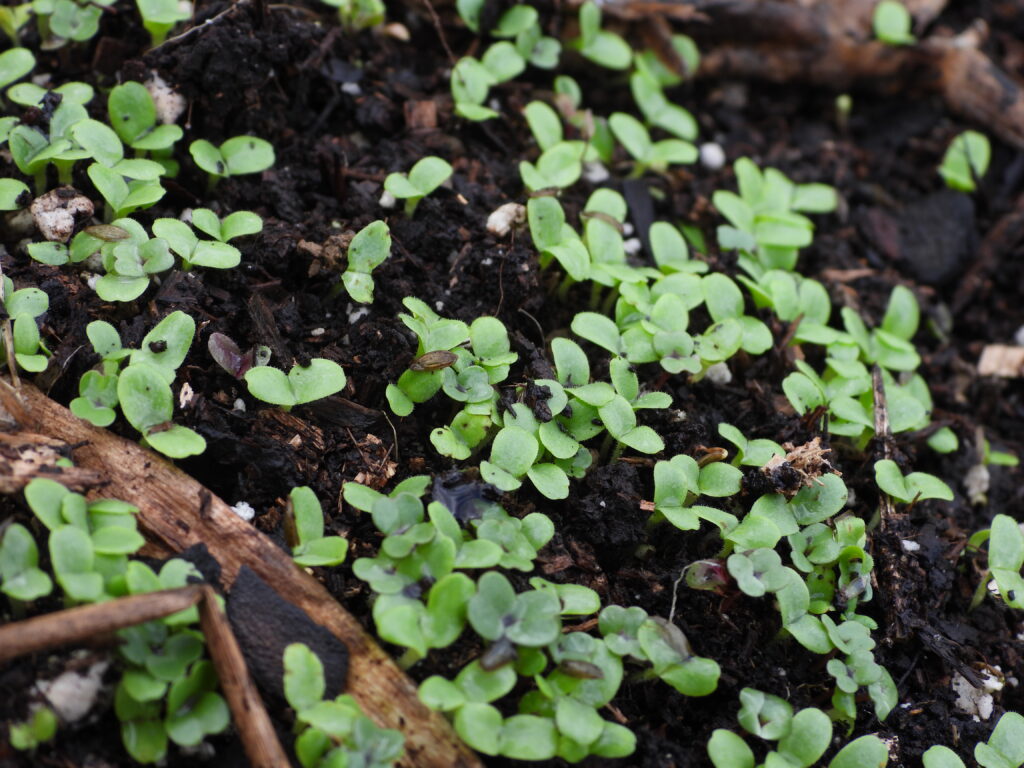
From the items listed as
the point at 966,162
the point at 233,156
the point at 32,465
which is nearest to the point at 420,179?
the point at 233,156

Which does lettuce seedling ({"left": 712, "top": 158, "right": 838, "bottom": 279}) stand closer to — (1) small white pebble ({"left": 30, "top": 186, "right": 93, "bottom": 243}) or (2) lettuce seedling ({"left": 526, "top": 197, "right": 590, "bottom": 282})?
(2) lettuce seedling ({"left": 526, "top": 197, "right": 590, "bottom": 282})

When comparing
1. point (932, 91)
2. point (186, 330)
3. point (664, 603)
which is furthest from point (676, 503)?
point (932, 91)

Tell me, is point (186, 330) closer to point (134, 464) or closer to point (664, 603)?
point (134, 464)

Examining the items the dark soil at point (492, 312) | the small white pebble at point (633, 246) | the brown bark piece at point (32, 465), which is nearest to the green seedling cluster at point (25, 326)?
the dark soil at point (492, 312)

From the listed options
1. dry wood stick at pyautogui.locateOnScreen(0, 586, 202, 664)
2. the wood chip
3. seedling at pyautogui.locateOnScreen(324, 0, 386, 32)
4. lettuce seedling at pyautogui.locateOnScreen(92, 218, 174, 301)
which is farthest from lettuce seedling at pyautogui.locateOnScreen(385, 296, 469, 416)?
the wood chip

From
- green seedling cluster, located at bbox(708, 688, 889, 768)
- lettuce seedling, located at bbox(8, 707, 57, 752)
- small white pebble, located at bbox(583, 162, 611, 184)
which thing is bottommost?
green seedling cluster, located at bbox(708, 688, 889, 768)

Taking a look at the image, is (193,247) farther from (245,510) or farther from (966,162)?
(966,162)
